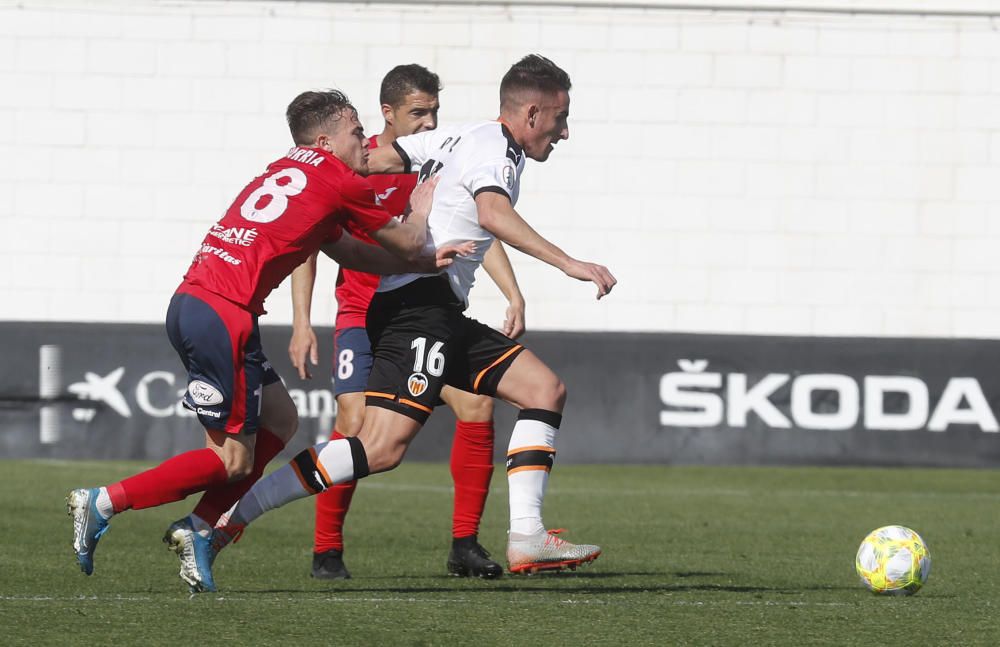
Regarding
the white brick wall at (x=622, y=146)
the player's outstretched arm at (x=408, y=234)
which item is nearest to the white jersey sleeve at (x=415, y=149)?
the player's outstretched arm at (x=408, y=234)

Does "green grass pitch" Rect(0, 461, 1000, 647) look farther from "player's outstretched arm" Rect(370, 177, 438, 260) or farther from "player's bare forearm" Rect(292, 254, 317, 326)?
"player's outstretched arm" Rect(370, 177, 438, 260)

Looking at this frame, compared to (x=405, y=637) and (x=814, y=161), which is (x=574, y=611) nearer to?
(x=405, y=637)

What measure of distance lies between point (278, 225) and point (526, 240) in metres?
0.85

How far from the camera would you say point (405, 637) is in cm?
465

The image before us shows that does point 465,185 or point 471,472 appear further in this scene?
point 471,472

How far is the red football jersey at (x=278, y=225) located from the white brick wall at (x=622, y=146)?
24.5 ft

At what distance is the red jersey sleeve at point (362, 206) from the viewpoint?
18.5ft

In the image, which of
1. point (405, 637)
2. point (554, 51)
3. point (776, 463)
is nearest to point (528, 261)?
point (554, 51)

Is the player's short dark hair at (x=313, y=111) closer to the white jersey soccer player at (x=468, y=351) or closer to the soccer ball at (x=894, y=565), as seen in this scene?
the white jersey soccer player at (x=468, y=351)

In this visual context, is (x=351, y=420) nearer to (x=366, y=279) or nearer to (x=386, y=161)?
(x=366, y=279)

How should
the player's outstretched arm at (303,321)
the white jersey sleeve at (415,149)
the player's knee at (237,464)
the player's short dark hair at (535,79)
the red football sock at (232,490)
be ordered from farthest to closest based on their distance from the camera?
A: 1. the player's outstretched arm at (303,321)
2. the white jersey sleeve at (415,149)
3. the player's short dark hair at (535,79)
4. the red football sock at (232,490)
5. the player's knee at (237,464)

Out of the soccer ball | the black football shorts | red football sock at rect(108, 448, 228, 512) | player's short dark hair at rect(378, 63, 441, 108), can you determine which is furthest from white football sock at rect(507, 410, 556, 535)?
player's short dark hair at rect(378, 63, 441, 108)

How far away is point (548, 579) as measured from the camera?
251 inches

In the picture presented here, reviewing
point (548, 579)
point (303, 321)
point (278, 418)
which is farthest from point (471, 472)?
point (303, 321)
